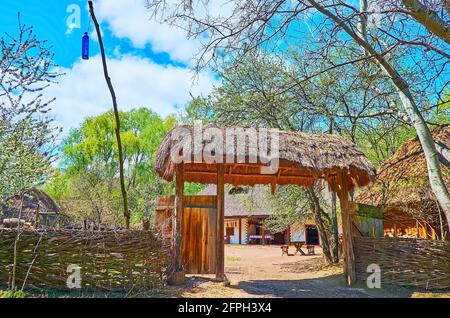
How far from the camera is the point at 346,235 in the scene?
828 cm

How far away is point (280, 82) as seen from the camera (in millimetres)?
11461

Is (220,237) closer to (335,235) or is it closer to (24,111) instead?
(24,111)

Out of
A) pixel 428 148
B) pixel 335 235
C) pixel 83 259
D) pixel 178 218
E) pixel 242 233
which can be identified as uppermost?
pixel 428 148

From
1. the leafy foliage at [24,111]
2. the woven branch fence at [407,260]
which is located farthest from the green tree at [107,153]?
the leafy foliage at [24,111]

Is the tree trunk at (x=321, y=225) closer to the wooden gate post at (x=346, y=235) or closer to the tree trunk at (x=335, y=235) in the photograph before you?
the tree trunk at (x=335, y=235)

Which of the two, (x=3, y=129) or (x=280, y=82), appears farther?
(x=280, y=82)

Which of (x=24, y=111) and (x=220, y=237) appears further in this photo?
(x=220, y=237)

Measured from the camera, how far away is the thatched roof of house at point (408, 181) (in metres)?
10.3

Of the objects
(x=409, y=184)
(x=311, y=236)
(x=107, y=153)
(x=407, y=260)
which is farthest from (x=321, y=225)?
(x=107, y=153)

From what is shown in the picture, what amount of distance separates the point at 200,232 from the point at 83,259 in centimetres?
250

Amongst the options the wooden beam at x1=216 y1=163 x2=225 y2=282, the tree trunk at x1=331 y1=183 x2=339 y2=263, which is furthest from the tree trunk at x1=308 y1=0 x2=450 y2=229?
the tree trunk at x1=331 y1=183 x2=339 y2=263
